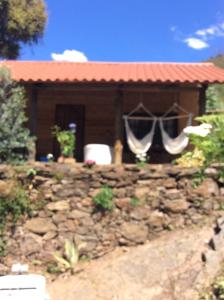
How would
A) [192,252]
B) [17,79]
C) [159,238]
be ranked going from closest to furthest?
[192,252]
[159,238]
[17,79]

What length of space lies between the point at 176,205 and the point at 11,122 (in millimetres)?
3812

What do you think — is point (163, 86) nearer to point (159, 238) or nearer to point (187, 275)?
point (159, 238)

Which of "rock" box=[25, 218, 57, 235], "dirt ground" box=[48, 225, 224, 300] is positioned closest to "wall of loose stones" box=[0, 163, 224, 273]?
"rock" box=[25, 218, 57, 235]

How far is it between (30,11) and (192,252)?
1909cm

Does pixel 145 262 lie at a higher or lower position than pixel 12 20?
lower

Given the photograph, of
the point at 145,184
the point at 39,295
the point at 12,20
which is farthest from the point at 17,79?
the point at 12,20

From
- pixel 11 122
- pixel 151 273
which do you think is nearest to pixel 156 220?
pixel 151 273

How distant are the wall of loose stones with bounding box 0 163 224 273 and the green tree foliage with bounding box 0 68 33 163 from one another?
23.2 inches

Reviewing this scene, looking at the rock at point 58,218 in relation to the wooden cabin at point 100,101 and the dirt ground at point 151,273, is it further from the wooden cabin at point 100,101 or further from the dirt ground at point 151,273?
the wooden cabin at point 100,101

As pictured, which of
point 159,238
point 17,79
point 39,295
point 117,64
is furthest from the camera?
point 117,64

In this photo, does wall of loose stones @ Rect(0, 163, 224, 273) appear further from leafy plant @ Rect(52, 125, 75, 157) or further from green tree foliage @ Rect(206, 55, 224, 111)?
green tree foliage @ Rect(206, 55, 224, 111)

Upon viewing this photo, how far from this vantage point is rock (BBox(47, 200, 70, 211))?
37.3 ft

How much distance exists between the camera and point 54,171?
37.5 ft

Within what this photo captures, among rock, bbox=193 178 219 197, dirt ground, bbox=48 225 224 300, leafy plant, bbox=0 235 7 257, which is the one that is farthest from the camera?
rock, bbox=193 178 219 197
